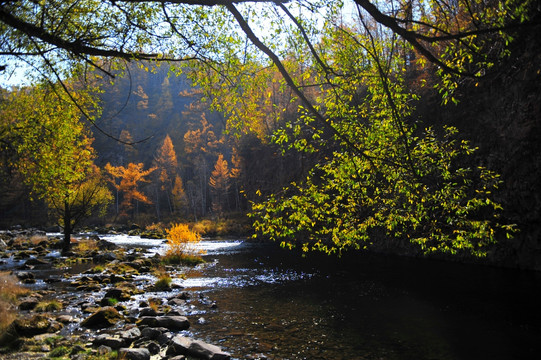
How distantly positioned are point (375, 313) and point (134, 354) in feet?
24.7

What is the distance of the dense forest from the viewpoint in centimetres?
457

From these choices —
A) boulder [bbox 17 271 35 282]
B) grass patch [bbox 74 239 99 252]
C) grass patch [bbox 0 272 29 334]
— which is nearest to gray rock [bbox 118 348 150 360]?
grass patch [bbox 0 272 29 334]

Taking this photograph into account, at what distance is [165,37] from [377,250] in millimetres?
23612

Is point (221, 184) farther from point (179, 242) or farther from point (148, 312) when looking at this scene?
point (148, 312)

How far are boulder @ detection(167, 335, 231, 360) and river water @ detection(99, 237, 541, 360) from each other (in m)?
0.46

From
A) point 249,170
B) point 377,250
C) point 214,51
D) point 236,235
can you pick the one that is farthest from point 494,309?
point 249,170

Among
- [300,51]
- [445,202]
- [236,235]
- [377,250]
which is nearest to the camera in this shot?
[300,51]

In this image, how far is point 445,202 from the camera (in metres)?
6.67

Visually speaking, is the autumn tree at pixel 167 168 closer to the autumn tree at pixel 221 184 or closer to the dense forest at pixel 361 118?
the autumn tree at pixel 221 184

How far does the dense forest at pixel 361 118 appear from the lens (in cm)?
457

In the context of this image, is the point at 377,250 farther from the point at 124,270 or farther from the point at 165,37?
the point at 165,37

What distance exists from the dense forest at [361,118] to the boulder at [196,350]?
326 centimetres

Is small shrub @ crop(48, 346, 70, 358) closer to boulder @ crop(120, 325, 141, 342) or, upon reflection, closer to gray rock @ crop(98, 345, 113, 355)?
gray rock @ crop(98, 345, 113, 355)

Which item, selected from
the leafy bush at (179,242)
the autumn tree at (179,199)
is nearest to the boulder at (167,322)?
the leafy bush at (179,242)
